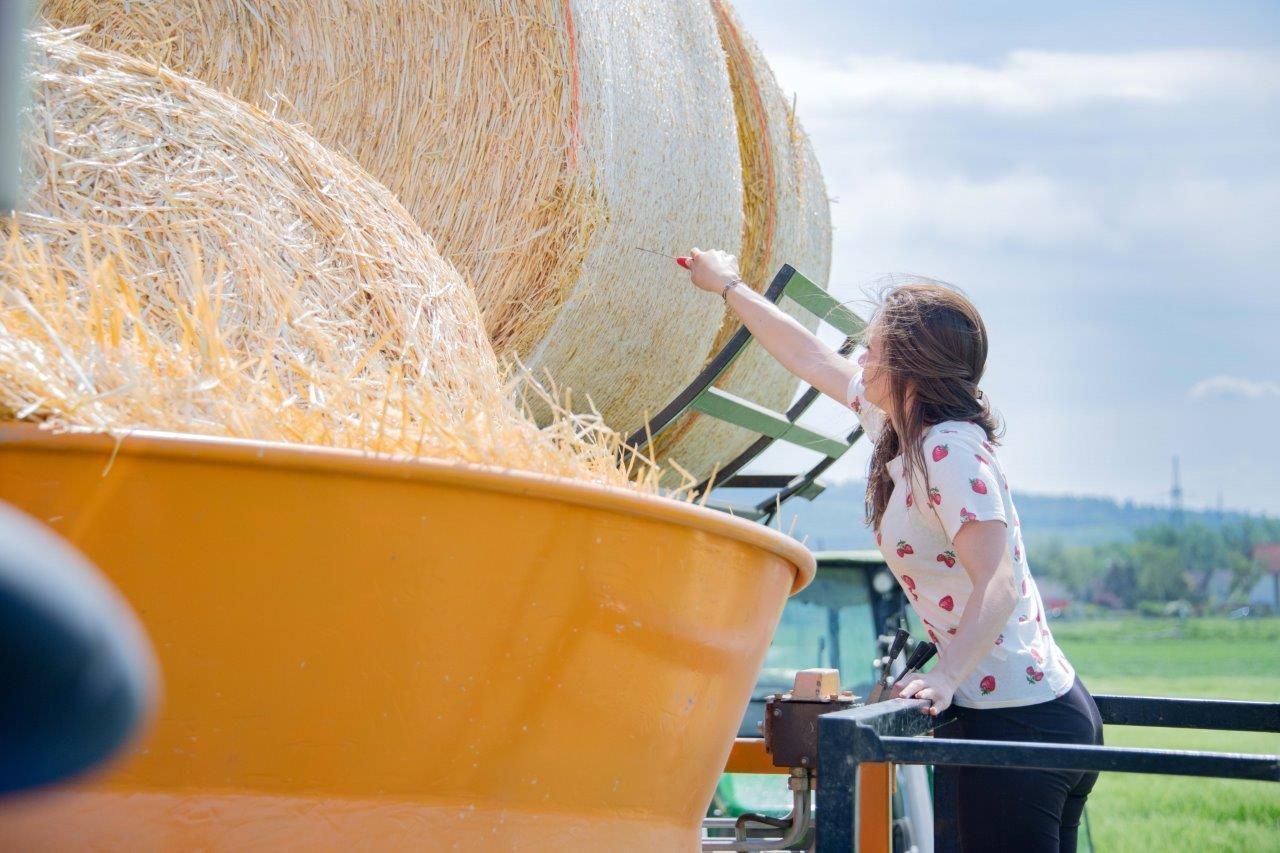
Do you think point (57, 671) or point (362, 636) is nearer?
point (57, 671)

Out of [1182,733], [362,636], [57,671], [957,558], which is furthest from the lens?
[1182,733]

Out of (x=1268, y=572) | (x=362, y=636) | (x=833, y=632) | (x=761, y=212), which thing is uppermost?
(x=761, y=212)

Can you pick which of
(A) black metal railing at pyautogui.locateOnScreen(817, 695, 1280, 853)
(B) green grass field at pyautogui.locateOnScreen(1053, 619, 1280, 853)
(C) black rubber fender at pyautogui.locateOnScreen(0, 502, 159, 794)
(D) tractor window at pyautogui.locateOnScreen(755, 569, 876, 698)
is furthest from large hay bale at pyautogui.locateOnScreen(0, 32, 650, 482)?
(D) tractor window at pyautogui.locateOnScreen(755, 569, 876, 698)

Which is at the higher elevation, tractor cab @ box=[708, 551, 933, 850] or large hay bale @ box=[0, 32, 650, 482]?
large hay bale @ box=[0, 32, 650, 482]

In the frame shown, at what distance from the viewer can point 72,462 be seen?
1.39 metres

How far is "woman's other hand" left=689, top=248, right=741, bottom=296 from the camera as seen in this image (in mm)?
3055

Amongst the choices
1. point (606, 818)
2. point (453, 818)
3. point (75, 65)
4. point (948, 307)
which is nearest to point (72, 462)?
point (453, 818)

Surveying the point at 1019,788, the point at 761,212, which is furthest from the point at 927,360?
the point at 761,212

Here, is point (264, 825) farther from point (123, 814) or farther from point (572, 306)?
point (572, 306)

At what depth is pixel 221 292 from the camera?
5.89ft

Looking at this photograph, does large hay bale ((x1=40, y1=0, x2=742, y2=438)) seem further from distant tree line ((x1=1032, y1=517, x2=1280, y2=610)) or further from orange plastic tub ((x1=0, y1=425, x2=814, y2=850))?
distant tree line ((x1=1032, y1=517, x2=1280, y2=610))

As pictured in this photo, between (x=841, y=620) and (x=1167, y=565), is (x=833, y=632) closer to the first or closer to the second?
(x=841, y=620)

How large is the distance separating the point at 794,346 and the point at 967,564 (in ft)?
2.75

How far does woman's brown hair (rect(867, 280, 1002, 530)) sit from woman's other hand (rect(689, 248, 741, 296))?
65 centimetres
